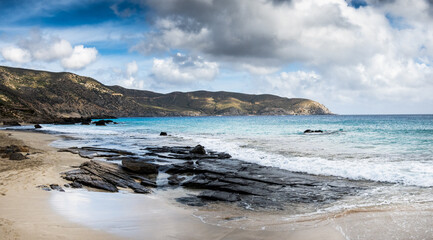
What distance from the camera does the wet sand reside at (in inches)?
232

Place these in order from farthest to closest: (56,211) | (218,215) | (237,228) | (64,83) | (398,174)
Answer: (64,83), (398,174), (218,215), (56,211), (237,228)

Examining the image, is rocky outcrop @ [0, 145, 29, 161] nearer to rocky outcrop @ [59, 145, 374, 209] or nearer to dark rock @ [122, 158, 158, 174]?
rocky outcrop @ [59, 145, 374, 209]

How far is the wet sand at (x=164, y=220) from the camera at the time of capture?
5.88 m

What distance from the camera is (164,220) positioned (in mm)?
7078

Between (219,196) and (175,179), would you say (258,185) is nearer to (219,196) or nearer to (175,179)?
(219,196)

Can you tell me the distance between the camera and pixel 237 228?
6.61m

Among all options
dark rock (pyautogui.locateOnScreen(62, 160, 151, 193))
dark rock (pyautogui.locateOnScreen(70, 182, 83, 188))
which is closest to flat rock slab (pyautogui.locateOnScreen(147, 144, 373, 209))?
dark rock (pyautogui.locateOnScreen(62, 160, 151, 193))

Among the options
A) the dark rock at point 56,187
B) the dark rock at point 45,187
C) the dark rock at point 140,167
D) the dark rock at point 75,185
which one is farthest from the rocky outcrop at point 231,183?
the dark rock at point 45,187

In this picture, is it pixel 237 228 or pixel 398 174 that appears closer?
pixel 237 228

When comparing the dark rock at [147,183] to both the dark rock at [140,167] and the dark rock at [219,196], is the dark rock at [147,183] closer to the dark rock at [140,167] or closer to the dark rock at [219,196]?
the dark rock at [140,167]

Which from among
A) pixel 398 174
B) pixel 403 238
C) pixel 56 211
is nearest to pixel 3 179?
pixel 56 211

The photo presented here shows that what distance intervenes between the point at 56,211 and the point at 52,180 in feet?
13.6

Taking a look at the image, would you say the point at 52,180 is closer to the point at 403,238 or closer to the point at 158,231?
the point at 158,231

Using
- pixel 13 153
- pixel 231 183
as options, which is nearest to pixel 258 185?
pixel 231 183
